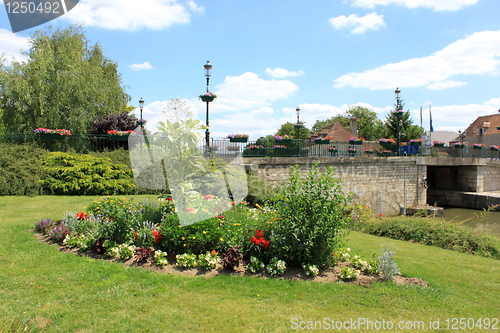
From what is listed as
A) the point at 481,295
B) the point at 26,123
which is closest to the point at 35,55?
the point at 26,123

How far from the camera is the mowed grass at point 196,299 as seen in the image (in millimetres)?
3258

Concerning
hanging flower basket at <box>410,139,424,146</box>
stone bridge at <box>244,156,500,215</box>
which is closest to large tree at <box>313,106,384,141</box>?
stone bridge at <box>244,156,500,215</box>

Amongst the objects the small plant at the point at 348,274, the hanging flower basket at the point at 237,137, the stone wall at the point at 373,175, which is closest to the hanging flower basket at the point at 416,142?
the stone wall at the point at 373,175

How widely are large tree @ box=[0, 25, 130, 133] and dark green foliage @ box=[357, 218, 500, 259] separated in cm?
1814

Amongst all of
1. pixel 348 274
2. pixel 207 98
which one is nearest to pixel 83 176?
pixel 207 98

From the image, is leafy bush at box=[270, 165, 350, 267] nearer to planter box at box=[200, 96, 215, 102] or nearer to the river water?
planter box at box=[200, 96, 215, 102]

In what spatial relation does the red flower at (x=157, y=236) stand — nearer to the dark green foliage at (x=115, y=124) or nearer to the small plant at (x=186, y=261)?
the small plant at (x=186, y=261)

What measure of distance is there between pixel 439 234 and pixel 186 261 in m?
7.50

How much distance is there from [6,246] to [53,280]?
2.18m

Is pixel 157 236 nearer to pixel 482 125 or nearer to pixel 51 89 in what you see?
pixel 51 89

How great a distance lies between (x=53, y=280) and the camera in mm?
4133

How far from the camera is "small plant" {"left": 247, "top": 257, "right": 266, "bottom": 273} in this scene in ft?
15.3

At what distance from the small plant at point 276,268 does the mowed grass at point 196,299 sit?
10.6 inches

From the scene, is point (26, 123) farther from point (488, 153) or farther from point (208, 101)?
point (488, 153)
